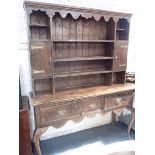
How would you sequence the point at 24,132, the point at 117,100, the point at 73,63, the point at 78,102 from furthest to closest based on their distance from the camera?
the point at 73,63 → the point at 117,100 → the point at 78,102 → the point at 24,132

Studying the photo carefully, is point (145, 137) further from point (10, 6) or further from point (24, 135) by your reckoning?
point (24, 135)

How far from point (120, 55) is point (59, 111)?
1162 millimetres

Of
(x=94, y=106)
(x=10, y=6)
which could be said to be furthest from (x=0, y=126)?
(x=94, y=106)

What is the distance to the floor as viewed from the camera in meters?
2.05

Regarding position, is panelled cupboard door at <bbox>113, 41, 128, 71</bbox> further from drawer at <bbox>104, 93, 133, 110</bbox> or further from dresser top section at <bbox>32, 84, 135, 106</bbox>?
drawer at <bbox>104, 93, 133, 110</bbox>

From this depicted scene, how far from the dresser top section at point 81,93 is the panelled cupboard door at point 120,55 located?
28 centimetres

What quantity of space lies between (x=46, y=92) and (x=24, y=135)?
1.82 ft

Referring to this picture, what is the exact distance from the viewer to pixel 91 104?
184 centimetres

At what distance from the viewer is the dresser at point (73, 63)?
5.36 feet

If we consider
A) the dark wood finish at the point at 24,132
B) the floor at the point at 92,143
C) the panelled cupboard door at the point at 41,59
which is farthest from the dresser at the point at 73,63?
the floor at the point at 92,143

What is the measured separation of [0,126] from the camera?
0.69 meters

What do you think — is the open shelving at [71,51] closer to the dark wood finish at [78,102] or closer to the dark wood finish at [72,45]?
the dark wood finish at [72,45]

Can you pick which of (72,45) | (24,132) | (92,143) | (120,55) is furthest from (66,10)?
(92,143)

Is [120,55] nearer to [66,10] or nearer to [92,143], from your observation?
[66,10]
